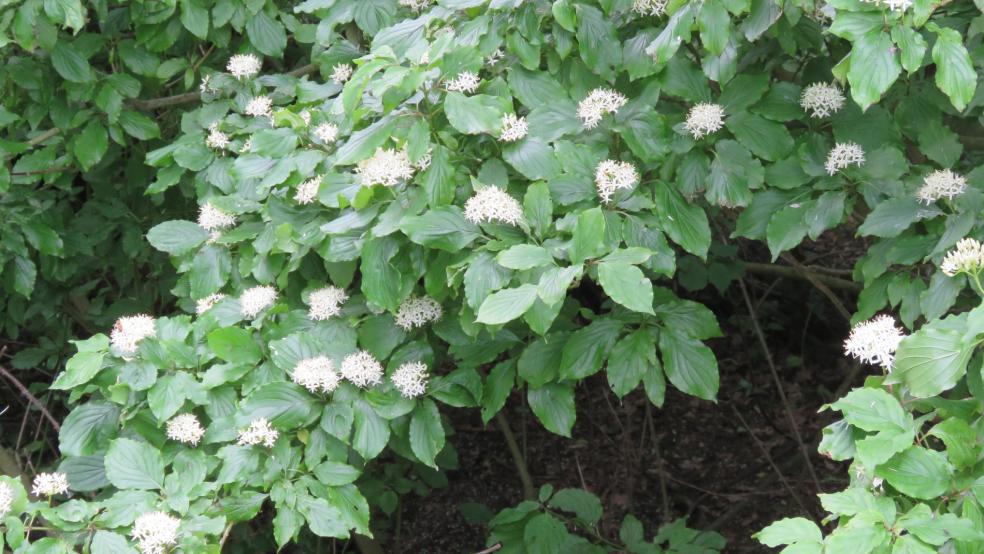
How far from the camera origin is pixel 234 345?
222cm

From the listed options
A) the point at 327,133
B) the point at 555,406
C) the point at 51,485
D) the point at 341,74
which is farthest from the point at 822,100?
the point at 51,485

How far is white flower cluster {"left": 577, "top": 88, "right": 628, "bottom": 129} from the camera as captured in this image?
2.05 meters

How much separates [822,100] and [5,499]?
1.87m

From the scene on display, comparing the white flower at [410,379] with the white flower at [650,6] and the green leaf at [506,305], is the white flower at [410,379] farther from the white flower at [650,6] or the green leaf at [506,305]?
the white flower at [650,6]

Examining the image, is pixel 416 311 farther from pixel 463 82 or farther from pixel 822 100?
pixel 822 100

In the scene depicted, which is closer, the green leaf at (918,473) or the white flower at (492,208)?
the green leaf at (918,473)

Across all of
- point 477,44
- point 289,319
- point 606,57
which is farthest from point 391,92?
point 289,319

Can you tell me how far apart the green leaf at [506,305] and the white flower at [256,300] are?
2.73ft

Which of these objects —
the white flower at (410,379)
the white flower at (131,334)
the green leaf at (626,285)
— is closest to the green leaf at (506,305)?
the green leaf at (626,285)

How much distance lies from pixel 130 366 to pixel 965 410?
172 centimetres

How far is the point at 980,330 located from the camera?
1.33 meters

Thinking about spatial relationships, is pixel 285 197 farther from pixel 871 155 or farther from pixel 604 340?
pixel 871 155

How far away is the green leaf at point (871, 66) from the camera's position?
1619mm

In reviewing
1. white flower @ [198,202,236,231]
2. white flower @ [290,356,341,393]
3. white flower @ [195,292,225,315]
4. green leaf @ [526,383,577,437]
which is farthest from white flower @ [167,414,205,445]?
green leaf @ [526,383,577,437]
